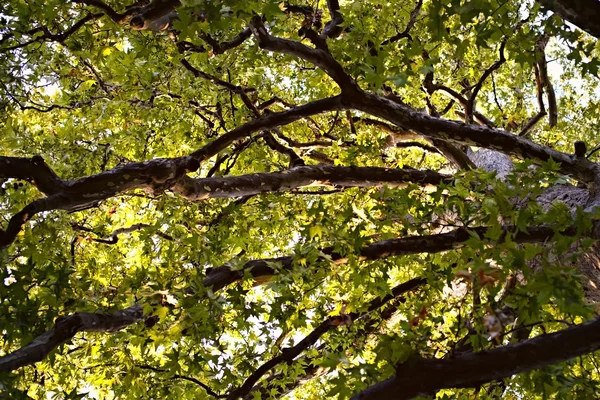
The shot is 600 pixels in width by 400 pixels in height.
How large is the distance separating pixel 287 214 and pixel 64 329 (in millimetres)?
2977

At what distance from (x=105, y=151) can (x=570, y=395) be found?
5959 millimetres

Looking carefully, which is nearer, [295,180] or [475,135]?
[475,135]

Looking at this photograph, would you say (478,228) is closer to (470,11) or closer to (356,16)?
(470,11)

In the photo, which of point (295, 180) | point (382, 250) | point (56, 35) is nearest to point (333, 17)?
point (295, 180)

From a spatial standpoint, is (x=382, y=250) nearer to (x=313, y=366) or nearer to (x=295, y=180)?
(x=295, y=180)

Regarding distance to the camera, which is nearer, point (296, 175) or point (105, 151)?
point (296, 175)

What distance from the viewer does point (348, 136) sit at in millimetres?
7633

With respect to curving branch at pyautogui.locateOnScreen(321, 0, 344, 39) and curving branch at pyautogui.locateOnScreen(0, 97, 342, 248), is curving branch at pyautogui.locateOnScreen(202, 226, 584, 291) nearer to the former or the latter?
curving branch at pyautogui.locateOnScreen(0, 97, 342, 248)

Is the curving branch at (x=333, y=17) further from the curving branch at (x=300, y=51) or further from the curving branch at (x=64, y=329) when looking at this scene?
the curving branch at (x=64, y=329)

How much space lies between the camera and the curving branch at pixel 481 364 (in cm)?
224

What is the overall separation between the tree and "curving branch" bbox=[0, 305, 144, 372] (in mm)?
13

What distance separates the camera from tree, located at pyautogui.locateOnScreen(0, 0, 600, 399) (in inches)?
117

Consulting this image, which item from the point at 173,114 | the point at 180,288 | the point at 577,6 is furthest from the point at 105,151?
the point at 577,6

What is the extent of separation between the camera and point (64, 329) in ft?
10.3
